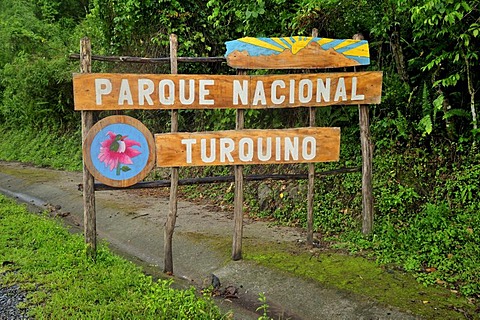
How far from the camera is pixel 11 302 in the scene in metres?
4.36

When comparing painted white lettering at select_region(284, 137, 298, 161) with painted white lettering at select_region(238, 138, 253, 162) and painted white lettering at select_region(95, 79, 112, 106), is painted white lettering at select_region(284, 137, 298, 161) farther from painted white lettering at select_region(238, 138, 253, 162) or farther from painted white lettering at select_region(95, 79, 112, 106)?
painted white lettering at select_region(95, 79, 112, 106)

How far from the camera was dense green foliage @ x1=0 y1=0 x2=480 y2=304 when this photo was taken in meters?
5.16

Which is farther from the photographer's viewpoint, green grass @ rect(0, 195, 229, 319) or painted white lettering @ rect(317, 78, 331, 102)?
painted white lettering @ rect(317, 78, 331, 102)

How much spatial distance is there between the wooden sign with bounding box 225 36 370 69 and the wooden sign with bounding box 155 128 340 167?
2.64 ft

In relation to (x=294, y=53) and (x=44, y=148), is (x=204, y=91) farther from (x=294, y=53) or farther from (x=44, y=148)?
(x=44, y=148)

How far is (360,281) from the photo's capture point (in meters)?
4.78

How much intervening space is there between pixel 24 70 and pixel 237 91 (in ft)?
40.5

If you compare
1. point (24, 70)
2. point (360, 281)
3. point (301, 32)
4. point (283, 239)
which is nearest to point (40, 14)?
point (24, 70)

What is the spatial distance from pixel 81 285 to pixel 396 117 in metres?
4.96

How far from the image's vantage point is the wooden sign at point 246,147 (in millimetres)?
5177

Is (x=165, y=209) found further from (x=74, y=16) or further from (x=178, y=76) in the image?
(x=74, y=16)

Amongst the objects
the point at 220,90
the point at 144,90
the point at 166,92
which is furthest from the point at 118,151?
the point at 220,90

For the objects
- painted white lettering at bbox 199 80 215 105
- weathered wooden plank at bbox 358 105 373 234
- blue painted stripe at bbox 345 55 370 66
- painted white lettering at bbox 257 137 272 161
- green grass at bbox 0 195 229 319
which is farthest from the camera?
weathered wooden plank at bbox 358 105 373 234

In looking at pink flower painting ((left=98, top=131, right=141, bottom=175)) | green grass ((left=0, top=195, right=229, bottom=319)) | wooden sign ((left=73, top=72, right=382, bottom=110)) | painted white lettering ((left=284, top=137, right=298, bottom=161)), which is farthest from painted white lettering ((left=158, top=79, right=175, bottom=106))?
green grass ((left=0, top=195, right=229, bottom=319))
